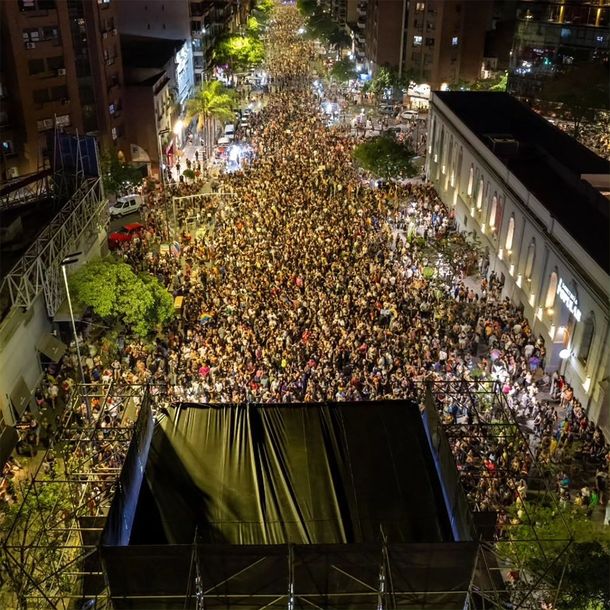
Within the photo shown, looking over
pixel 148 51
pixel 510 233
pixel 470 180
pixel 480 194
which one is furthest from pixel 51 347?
pixel 148 51

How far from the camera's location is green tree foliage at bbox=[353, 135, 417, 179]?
50.4m

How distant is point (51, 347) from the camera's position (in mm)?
27594

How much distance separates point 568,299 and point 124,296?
1804 cm

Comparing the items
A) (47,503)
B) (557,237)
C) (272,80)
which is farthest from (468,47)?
(47,503)

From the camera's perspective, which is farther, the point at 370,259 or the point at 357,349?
the point at 370,259

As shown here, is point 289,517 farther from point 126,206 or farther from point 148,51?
point 148,51

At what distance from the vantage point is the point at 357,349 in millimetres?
27047

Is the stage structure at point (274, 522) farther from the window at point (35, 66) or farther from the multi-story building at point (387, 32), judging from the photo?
the multi-story building at point (387, 32)

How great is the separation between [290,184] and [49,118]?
18.1 metres

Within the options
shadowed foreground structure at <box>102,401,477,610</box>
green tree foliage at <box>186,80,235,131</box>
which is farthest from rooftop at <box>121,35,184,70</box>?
shadowed foreground structure at <box>102,401,477,610</box>

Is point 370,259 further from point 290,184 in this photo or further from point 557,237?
point 290,184

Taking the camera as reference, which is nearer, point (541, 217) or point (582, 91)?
point (541, 217)

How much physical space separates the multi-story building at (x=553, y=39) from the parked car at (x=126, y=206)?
144 ft

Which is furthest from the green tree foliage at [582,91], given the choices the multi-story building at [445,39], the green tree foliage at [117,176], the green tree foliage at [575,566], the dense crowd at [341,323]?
the green tree foliage at [575,566]
